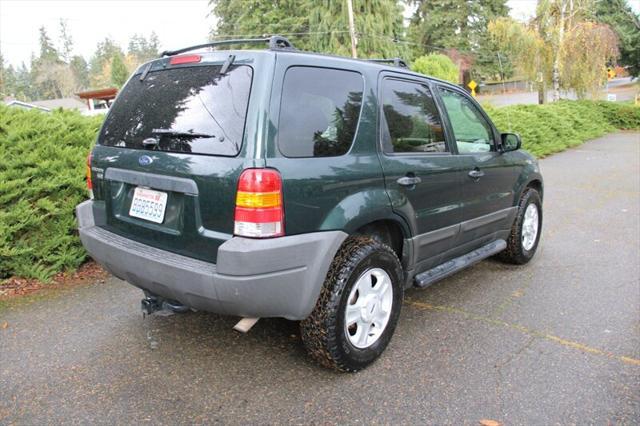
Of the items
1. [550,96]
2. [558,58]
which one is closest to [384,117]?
[558,58]

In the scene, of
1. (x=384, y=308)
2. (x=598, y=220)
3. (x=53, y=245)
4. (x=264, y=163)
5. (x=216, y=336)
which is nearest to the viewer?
(x=264, y=163)

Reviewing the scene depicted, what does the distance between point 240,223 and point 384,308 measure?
1188 mm

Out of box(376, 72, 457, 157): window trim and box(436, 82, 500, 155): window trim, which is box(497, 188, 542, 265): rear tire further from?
box(376, 72, 457, 157): window trim

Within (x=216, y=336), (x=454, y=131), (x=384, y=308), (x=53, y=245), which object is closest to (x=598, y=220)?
(x=454, y=131)

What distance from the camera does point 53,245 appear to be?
176 inches

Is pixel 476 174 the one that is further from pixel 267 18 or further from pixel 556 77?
pixel 267 18

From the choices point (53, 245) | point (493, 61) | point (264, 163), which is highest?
point (493, 61)

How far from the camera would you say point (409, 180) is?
10.6ft

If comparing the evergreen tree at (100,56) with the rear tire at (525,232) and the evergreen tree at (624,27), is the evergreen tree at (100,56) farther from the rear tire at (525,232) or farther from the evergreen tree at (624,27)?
the rear tire at (525,232)

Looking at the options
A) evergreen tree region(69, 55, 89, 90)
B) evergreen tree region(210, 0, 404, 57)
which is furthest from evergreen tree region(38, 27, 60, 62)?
evergreen tree region(210, 0, 404, 57)

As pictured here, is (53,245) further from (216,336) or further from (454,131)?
(454,131)

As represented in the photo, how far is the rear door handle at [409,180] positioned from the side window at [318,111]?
18.3 inches

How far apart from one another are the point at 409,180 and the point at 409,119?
Answer: 0.49m

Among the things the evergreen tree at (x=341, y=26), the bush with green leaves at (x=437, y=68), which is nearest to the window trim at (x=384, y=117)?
the bush with green leaves at (x=437, y=68)
